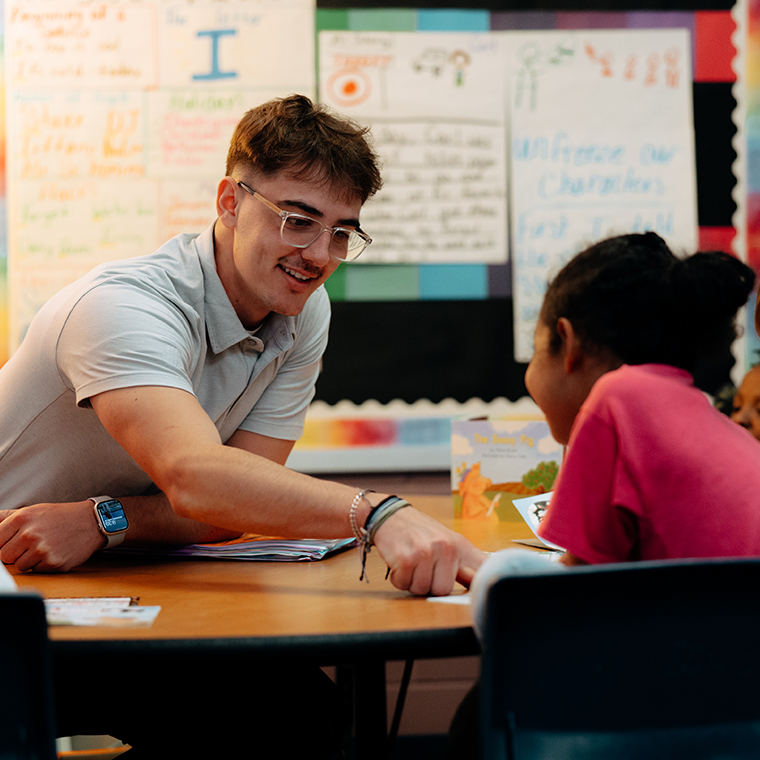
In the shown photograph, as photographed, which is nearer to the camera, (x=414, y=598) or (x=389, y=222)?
(x=414, y=598)

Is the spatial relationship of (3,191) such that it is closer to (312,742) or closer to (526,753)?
(312,742)

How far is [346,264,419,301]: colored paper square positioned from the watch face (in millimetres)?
1396

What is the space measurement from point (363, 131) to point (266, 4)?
3.84 ft

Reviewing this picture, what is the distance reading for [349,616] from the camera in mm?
872

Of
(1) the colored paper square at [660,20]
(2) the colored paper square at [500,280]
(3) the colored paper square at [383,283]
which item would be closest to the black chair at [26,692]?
(3) the colored paper square at [383,283]

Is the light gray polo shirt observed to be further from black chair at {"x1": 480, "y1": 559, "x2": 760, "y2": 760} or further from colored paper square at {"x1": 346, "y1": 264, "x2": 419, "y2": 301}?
colored paper square at {"x1": 346, "y1": 264, "x2": 419, "y2": 301}

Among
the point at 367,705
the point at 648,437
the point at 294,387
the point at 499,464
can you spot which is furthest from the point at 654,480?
the point at 294,387

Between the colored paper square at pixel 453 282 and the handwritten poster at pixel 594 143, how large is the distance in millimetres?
116

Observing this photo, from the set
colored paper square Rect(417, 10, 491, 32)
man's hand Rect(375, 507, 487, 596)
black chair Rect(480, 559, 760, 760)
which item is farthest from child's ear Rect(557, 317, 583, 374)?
colored paper square Rect(417, 10, 491, 32)

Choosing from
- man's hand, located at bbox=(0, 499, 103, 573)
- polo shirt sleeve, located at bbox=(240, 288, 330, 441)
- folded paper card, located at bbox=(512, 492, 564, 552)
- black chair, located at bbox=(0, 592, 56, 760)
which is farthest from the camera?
polo shirt sleeve, located at bbox=(240, 288, 330, 441)

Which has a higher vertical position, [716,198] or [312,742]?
[716,198]

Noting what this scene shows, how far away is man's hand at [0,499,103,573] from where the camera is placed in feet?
→ 3.69

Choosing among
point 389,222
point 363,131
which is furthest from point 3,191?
point 363,131

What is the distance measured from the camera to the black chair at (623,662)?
691 millimetres
